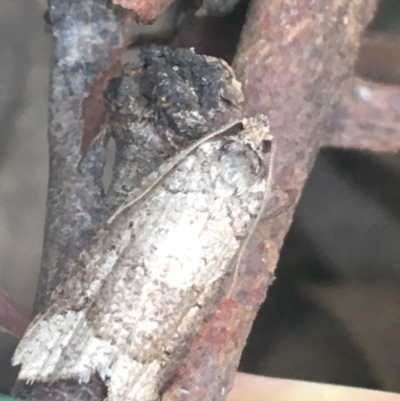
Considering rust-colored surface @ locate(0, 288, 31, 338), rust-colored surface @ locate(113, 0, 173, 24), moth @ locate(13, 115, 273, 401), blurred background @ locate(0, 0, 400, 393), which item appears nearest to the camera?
moth @ locate(13, 115, 273, 401)

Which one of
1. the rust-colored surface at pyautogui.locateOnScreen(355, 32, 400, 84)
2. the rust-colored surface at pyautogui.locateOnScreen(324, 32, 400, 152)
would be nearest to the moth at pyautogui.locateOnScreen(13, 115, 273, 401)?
the rust-colored surface at pyautogui.locateOnScreen(324, 32, 400, 152)

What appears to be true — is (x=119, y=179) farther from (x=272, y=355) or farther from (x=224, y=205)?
(x=272, y=355)

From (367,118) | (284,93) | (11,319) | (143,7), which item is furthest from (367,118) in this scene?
(11,319)

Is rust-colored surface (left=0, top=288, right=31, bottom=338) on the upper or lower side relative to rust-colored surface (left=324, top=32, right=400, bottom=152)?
lower

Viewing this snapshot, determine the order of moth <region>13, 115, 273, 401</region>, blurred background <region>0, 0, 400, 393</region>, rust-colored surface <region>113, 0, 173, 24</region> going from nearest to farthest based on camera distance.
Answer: moth <region>13, 115, 273, 401</region> → rust-colored surface <region>113, 0, 173, 24</region> → blurred background <region>0, 0, 400, 393</region>

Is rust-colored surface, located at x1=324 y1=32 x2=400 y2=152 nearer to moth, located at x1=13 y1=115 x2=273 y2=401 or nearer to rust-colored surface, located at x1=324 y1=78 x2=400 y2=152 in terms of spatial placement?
rust-colored surface, located at x1=324 y1=78 x2=400 y2=152

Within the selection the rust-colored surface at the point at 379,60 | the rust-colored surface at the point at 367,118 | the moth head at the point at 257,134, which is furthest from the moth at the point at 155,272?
the rust-colored surface at the point at 379,60

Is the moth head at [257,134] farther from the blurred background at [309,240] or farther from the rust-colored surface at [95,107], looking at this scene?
the blurred background at [309,240]
